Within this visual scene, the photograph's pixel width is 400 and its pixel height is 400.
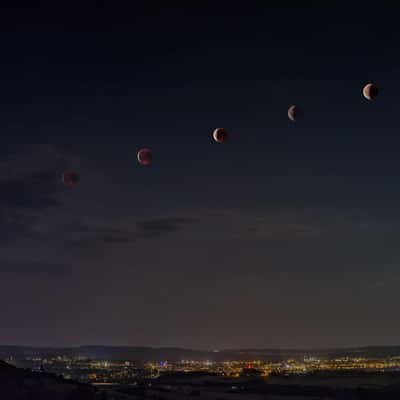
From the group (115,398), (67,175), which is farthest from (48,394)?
(67,175)

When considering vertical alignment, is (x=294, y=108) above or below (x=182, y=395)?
above

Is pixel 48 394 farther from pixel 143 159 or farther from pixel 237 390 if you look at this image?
pixel 237 390

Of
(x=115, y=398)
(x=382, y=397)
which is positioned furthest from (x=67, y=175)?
(x=382, y=397)

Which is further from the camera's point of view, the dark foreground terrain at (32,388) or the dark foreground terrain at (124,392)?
the dark foreground terrain at (124,392)

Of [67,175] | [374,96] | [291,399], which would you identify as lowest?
[291,399]

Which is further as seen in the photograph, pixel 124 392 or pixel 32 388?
pixel 124 392

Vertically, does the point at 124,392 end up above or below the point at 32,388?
below

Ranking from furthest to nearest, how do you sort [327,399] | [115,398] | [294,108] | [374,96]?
[327,399] < [115,398] < [294,108] < [374,96]

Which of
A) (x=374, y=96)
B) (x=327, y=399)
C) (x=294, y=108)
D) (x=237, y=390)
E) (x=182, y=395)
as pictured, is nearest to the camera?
(x=374, y=96)

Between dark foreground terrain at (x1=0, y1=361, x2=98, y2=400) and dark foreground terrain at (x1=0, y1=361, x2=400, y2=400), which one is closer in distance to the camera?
dark foreground terrain at (x1=0, y1=361, x2=98, y2=400)

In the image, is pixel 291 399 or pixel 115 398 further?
pixel 291 399
